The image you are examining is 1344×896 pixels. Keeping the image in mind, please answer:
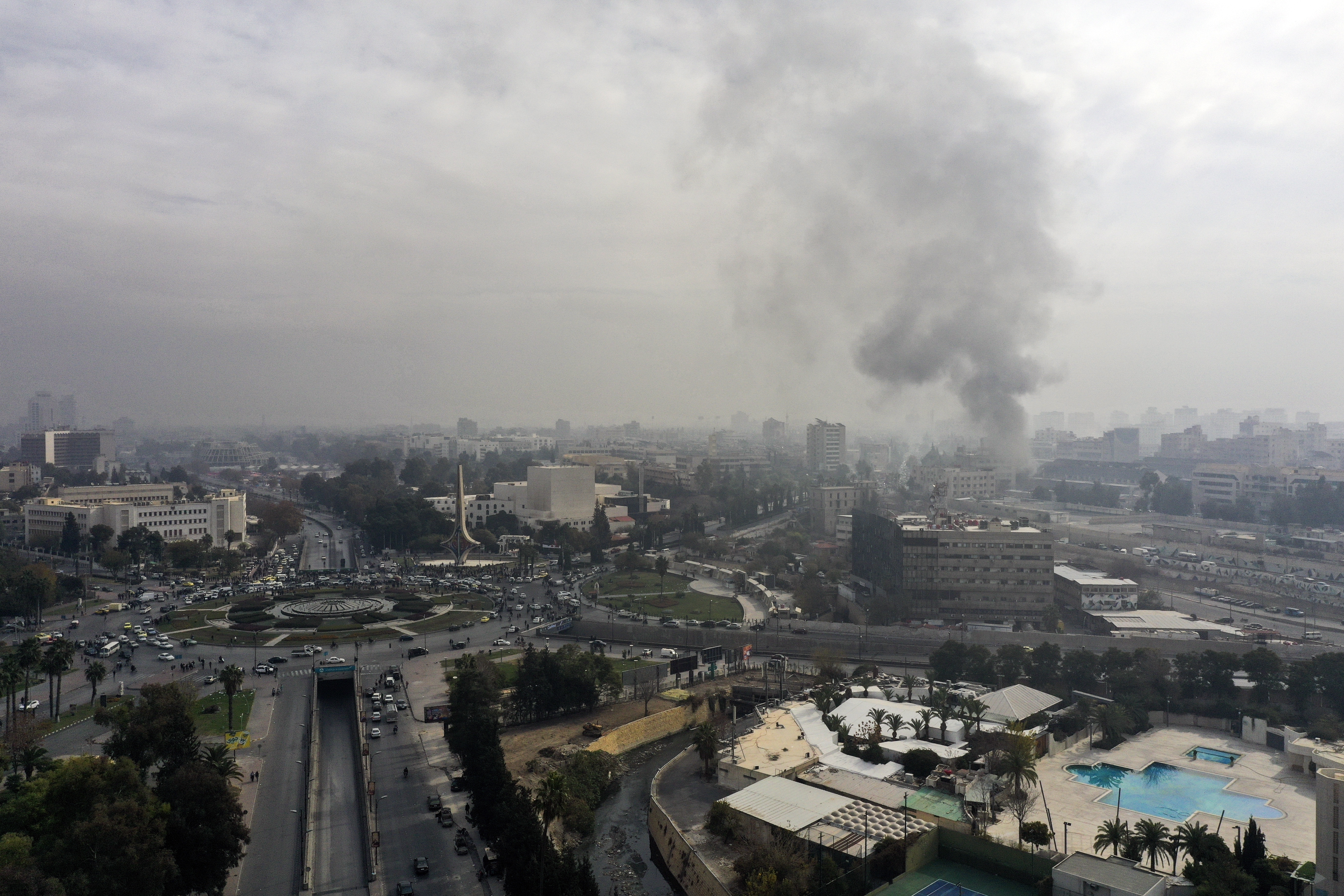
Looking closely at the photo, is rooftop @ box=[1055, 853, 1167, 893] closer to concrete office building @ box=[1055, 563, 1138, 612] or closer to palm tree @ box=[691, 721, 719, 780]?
palm tree @ box=[691, 721, 719, 780]

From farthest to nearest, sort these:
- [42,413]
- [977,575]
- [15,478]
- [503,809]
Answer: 1. [42,413]
2. [15,478]
3. [977,575]
4. [503,809]

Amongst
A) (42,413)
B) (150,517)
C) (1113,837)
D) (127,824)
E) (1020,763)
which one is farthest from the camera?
(42,413)

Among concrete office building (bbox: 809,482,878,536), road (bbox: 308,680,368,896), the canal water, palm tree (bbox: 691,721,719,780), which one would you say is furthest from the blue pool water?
concrete office building (bbox: 809,482,878,536)

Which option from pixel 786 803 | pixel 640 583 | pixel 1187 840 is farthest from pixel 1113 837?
pixel 640 583

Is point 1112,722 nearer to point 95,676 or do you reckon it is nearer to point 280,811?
point 280,811

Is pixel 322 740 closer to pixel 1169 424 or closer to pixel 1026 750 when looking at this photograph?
pixel 1026 750

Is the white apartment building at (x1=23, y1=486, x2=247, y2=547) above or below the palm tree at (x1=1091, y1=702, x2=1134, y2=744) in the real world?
above

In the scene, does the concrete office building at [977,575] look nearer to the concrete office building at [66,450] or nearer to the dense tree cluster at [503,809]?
the dense tree cluster at [503,809]
